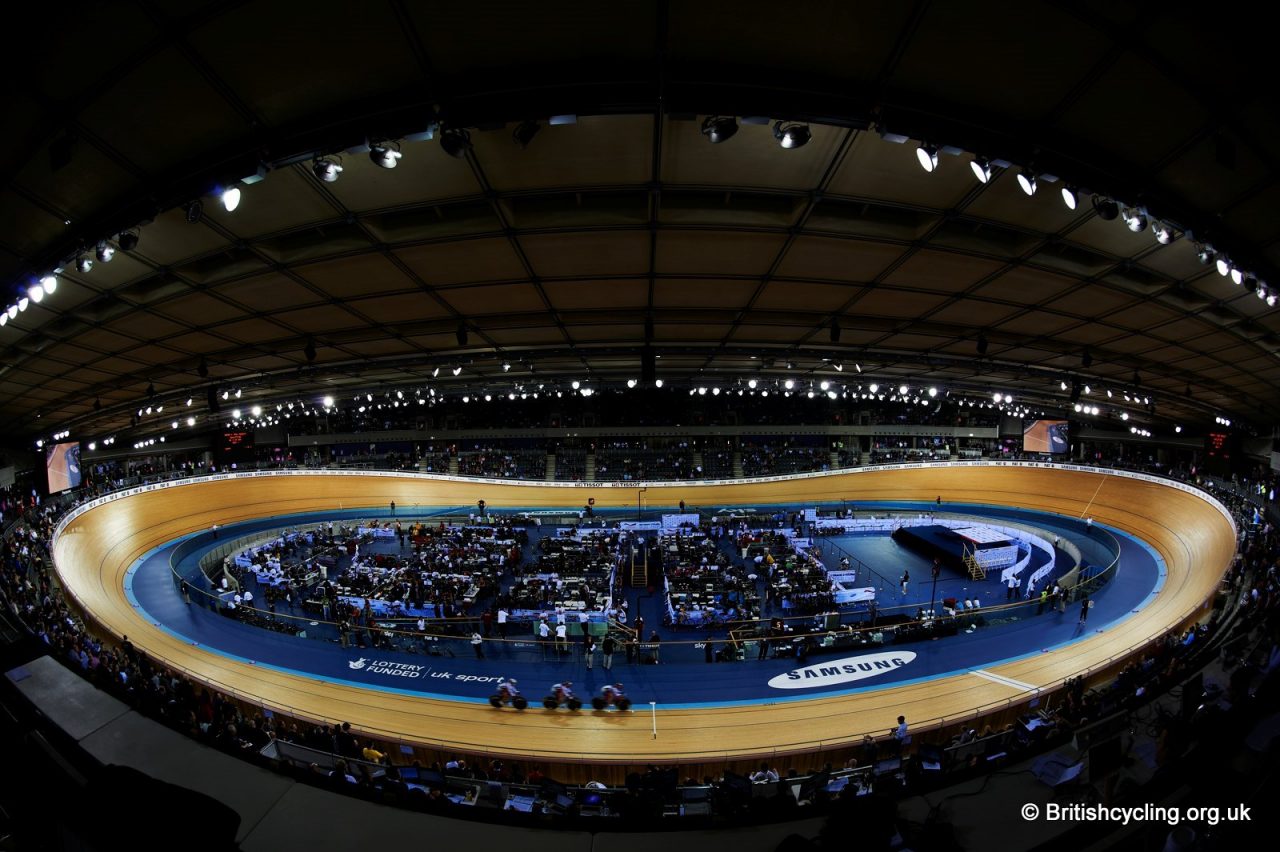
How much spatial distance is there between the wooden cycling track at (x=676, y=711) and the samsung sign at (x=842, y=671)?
945mm

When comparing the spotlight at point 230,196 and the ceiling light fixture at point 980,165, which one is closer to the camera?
the ceiling light fixture at point 980,165

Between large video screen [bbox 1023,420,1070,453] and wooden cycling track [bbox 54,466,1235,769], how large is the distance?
6.42 ft

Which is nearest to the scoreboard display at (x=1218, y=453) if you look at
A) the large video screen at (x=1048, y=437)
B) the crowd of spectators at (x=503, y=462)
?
the large video screen at (x=1048, y=437)

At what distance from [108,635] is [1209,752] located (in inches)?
858

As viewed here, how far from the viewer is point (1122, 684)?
943cm

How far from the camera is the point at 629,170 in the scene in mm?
4723

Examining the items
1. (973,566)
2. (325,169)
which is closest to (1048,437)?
(973,566)

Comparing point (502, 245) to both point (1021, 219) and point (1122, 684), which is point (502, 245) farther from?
point (1122, 684)

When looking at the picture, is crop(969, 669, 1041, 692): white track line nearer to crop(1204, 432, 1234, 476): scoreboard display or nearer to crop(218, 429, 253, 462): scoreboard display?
crop(1204, 432, 1234, 476): scoreboard display

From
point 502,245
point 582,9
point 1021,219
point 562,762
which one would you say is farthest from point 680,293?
point 562,762

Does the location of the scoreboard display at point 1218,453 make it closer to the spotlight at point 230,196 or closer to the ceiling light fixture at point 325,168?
the ceiling light fixture at point 325,168

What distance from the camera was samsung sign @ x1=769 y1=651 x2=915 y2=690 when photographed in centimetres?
1255

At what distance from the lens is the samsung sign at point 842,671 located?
12.5 meters

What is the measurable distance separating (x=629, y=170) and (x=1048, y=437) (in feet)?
119
